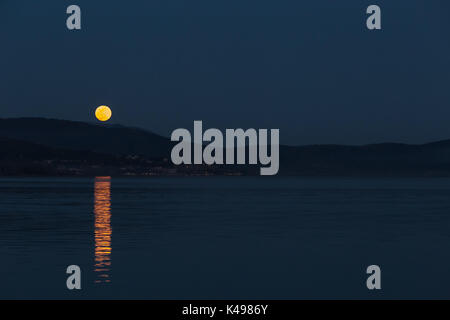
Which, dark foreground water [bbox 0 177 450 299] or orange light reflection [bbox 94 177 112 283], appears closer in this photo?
dark foreground water [bbox 0 177 450 299]

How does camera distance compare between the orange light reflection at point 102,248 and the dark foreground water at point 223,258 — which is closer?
the dark foreground water at point 223,258

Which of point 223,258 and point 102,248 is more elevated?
point 102,248

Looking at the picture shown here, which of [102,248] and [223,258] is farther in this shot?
[102,248]

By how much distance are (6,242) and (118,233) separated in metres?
7.92

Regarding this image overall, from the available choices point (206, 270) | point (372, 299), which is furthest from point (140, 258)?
point (372, 299)

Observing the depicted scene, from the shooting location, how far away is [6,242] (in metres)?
36.8

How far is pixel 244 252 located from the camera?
3381 cm

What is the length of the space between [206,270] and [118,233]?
1576cm
